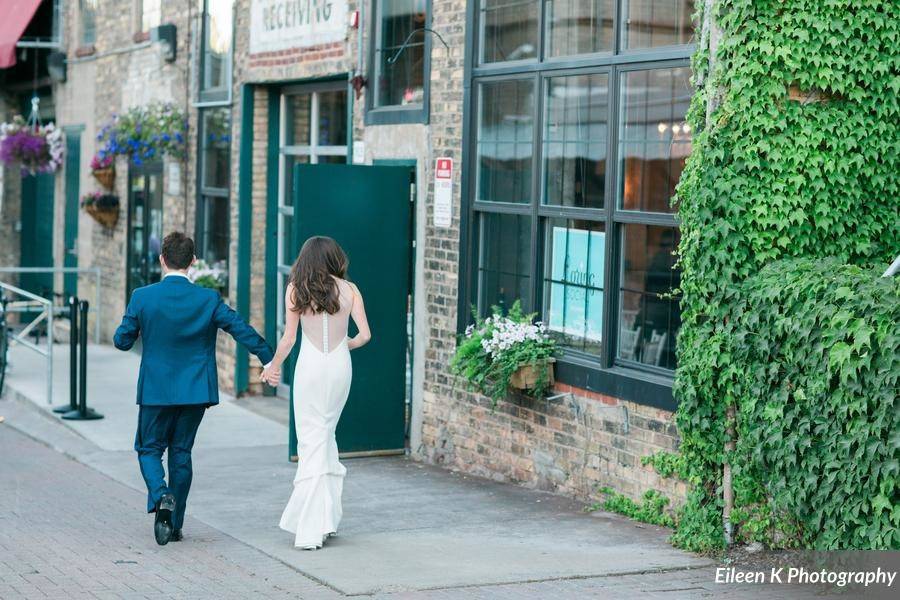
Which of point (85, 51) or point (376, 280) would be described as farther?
point (85, 51)

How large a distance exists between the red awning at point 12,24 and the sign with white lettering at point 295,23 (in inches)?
299

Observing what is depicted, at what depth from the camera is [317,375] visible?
7.67m

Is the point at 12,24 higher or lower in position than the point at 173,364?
higher

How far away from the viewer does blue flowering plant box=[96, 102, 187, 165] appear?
15.5m

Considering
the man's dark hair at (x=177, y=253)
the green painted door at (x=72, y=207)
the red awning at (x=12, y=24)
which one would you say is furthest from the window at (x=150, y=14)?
the man's dark hair at (x=177, y=253)

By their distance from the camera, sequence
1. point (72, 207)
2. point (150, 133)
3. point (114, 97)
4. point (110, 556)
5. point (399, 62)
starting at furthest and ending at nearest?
1. point (72, 207)
2. point (114, 97)
3. point (150, 133)
4. point (399, 62)
5. point (110, 556)

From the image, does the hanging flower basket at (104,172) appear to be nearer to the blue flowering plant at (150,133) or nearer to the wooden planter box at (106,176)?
the wooden planter box at (106,176)

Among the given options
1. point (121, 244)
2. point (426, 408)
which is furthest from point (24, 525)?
point (121, 244)

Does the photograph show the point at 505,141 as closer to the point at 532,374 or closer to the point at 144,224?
the point at 532,374

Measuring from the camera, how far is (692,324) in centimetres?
759

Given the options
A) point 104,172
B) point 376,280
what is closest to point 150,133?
point 104,172

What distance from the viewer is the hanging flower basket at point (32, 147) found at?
1956 cm

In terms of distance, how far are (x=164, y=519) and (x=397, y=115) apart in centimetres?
455

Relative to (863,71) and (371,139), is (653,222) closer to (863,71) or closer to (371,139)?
(863,71)
